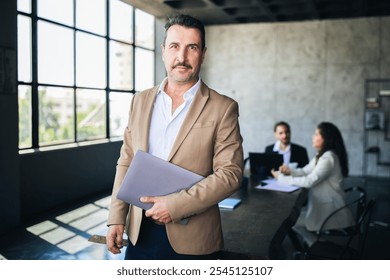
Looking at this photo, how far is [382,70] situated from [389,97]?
0.53 m

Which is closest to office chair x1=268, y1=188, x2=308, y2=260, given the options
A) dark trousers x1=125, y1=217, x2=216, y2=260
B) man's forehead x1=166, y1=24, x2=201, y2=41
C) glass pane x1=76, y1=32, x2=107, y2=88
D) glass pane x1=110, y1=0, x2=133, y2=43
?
dark trousers x1=125, y1=217, x2=216, y2=260

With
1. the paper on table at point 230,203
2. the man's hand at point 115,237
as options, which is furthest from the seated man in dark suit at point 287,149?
the man's hand at point 115,237

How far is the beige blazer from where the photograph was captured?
53.8 inches

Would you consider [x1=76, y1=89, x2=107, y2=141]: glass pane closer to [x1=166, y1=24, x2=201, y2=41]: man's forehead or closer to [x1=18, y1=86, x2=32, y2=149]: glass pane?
[x1=18, y1=86, x2=32, y2=149]: glass pane

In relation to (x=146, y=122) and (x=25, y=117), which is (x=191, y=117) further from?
(x=25, y=117)

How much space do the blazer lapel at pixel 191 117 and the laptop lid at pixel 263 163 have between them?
2.51 metres

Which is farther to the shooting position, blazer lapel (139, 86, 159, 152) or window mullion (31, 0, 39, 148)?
window mullion (31, 0, 39, 148)

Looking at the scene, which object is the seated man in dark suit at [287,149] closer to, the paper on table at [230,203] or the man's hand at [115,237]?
the paper on table at [230,203]

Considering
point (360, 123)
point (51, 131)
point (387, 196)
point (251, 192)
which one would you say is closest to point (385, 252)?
point (251, 192)

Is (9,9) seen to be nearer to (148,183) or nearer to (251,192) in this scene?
(251,192)

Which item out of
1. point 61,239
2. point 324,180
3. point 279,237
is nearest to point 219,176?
point 279,237

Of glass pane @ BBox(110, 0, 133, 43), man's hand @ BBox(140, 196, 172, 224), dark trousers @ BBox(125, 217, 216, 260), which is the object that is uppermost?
glass pane @ BBox(110, 0, 133, 43)

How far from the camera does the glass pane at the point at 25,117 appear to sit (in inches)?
195

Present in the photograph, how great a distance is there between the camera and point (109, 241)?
5.01 ft
